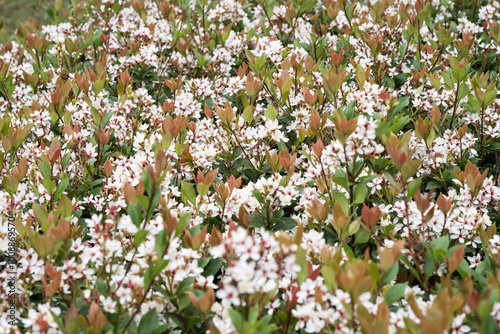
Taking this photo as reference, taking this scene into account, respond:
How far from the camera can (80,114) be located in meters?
2.85

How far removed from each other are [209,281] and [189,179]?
0.90 m

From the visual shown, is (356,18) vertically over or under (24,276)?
over

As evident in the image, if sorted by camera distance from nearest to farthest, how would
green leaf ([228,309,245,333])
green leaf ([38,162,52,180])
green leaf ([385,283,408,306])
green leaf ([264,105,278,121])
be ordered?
green leaf ([228,309,245,333]) < green leaf ([385,283,408,306]) < green leaf ([38,162,52,180]) < green leaf ([264,105,278,121])

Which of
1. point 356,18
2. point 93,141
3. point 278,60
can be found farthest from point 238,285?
point 356,18

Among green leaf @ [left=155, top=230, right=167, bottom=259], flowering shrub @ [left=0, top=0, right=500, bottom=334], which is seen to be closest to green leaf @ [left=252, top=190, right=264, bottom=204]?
flowering shrub @ [left=0, top=0, right=500, bottom=334]

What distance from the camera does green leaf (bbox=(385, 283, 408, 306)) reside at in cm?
162

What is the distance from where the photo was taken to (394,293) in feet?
5.34

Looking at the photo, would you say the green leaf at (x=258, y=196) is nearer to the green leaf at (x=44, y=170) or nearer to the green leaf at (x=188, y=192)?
the green leaf at (x=188, y=192)

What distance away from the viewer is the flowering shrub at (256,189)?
1.58 metres

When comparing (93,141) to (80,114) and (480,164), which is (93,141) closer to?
(80,114)

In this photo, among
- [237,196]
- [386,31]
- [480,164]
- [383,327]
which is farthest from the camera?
[386,31]

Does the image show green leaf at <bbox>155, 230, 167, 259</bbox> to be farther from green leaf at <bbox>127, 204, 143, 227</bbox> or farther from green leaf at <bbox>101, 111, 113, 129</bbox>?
green leaf at <bbox>101, 111, 113, 129</bbox>

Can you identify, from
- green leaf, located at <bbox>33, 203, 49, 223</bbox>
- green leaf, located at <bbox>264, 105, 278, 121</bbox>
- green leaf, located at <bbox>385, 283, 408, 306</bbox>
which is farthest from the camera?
green leaf, located at <bbox>264, 105, 278, 121</bbox>

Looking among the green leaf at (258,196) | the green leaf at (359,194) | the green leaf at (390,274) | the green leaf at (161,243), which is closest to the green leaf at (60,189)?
the green leaf at (161,243)
